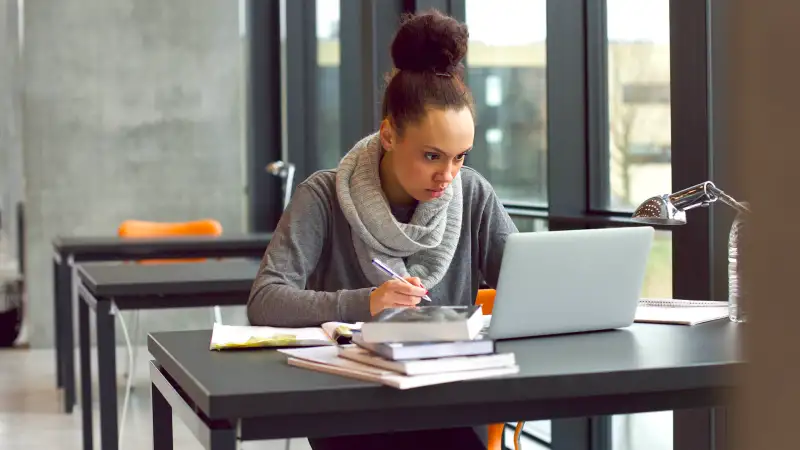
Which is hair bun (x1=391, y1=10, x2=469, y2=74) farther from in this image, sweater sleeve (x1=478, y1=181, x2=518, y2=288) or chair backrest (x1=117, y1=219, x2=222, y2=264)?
chair backrest (x1=117, y1=219, x2=222, y2=264)

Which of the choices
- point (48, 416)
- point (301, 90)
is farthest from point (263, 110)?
point (48, 416)

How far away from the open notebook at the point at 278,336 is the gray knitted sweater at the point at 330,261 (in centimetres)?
8

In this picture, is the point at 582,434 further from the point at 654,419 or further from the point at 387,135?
the point at 387,135

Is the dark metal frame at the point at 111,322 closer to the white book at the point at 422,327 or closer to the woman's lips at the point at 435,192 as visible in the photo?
the woman's lips at the point at 435,192

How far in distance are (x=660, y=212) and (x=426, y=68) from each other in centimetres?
55

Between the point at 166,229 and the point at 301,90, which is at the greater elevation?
the point at 301,90

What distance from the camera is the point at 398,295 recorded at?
1.69 m

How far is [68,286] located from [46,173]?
Answer: 1.94 meters

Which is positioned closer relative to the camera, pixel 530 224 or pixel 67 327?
pixel 530 224

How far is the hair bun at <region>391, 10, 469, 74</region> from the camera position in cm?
198

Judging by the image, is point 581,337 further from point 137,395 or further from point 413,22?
point 137,395

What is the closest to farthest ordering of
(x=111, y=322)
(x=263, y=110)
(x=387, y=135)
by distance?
(x=387, y=135), (x=111, y=322), (x=263, y=110)

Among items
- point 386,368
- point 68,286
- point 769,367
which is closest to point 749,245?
point 769,367

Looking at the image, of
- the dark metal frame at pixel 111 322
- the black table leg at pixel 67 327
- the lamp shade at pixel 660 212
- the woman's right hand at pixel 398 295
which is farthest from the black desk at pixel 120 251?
the lamp shade at pixel 660 212
